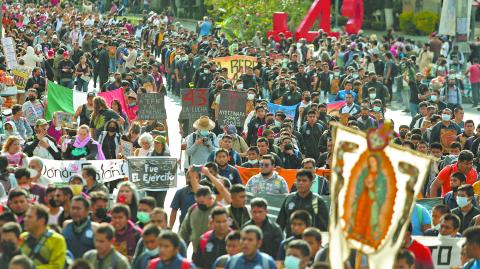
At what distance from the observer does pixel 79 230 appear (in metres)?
12.5

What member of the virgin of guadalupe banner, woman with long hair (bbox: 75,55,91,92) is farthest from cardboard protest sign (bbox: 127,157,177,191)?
woman with long hair (bbox: 75,55,91,92)

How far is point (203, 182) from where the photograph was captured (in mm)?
15375

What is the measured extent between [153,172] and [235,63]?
14.8 metres

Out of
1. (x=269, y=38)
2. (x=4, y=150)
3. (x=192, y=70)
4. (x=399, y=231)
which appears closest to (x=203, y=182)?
(x=4, y=150)

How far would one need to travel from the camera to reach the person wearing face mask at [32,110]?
73.8ft

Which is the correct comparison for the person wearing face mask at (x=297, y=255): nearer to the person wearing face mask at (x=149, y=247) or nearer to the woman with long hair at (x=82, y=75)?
the person wearing face mask at (x=149, y=247)

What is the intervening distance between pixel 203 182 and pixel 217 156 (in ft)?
3.03

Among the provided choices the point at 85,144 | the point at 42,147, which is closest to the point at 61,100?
the point at 42,147

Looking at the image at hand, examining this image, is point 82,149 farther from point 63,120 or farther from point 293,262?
point 293,262

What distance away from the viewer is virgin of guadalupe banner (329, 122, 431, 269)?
34.0ft

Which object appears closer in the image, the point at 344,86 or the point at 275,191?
the point at 275,191

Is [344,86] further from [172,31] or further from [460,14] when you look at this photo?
[172,31]

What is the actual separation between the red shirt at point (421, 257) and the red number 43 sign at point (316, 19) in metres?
32.1

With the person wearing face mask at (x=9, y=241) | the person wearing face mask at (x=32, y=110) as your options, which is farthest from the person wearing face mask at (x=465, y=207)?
the person wearing face mask at (x=32, y=110)
